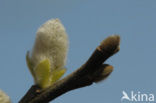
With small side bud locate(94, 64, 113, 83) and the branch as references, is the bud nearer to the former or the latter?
the branch

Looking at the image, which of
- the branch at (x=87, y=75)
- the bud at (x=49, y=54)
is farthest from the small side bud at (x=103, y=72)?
the bud at (x=49, y=54)

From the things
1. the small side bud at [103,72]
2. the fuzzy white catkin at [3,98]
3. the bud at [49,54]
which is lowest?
the small side bud at [103,72]

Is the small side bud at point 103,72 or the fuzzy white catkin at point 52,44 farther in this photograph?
the fuzzy white catkin at point 52,44

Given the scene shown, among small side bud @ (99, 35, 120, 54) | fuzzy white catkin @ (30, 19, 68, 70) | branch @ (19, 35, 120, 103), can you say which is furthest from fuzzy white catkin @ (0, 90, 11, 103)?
small side bud @ (99, 35, 120, 54)

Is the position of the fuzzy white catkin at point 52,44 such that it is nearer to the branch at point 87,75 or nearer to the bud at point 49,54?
the bud at point 49,54

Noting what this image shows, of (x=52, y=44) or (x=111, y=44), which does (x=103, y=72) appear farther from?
(x=52, y=44)

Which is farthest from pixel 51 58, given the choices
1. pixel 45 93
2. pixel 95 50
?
pixel 95 50

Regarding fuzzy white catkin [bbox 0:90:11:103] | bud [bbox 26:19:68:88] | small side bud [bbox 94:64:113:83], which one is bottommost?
small side bud [bbox 94:64:113:83]

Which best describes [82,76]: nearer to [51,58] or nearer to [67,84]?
[67,84]

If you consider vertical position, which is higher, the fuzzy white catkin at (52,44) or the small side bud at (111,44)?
the fuzzy white catkin at (52,44)
